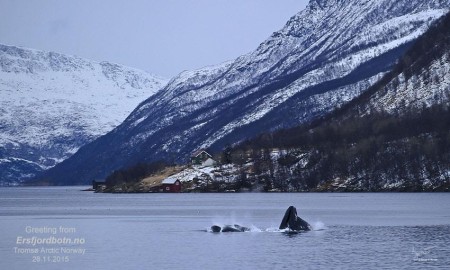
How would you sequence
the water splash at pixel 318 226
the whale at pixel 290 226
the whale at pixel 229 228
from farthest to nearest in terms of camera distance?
the whale at pixel 229 228, the water splash at pixel 318 226, the whale at pixel 290 226

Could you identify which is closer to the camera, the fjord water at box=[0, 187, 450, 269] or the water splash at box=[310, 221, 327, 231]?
the fjord water at box=[0, 187, 450, 269]

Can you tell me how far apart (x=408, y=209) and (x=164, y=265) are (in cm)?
8590

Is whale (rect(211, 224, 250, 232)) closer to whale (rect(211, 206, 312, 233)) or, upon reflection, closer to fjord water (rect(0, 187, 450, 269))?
whale (rect(211, 206, 312, 233))

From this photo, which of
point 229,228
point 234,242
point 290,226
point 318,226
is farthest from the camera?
point 318,226

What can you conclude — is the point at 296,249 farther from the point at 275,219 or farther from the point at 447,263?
the point at 275,219

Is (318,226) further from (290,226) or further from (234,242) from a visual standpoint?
(234,242)

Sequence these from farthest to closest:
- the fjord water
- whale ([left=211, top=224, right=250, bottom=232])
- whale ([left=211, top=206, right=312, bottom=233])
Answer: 1. whale ([left=211, top=224, right=250, bottom=232])
2. whale ([left=211, top=206, right=312, bottom=233])
3. the fjord water

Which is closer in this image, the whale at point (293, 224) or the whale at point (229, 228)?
the whale at point (293, 224)

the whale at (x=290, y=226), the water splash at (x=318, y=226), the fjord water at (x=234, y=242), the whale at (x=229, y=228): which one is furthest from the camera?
the whale at (x=229, y=228)

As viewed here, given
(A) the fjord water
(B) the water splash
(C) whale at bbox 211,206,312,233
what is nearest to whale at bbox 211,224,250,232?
(C) whale at bbox 211,206,312,233

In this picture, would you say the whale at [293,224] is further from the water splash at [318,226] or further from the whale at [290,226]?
the water splash at [318,226]

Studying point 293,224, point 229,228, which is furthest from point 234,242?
point 293,224

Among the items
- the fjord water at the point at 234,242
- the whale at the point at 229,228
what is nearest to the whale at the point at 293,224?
the fjord water at the point at 234,242

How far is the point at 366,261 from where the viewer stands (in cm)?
8562
